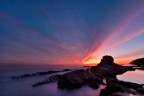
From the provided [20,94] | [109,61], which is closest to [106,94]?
[20,94]

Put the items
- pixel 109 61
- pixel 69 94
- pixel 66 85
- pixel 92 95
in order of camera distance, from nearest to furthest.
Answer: pixel 92 95 < pixel 69 94 < pixel 66 85 < pixel 109 61

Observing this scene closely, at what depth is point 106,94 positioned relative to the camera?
2884 cm

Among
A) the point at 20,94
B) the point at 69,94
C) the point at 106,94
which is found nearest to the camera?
the point at 106,94

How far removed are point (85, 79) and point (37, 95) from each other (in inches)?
864

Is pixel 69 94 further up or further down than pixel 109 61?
further down

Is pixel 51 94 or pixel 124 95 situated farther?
pixel 51 94

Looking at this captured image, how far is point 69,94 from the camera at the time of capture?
42.3 metres

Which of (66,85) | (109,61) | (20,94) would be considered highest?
(109,61)

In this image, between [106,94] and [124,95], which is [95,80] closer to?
[106,94]

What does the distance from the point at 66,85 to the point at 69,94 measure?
8.53 m

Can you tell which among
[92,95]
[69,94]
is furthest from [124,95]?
[69,94]

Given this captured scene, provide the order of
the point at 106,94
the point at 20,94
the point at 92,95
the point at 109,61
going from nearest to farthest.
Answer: the point at 106,94
the point at 92,95
the point at 20,94
the point at 109,61

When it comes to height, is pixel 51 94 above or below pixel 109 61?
below

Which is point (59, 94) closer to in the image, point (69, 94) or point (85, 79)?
point (69, 94)
